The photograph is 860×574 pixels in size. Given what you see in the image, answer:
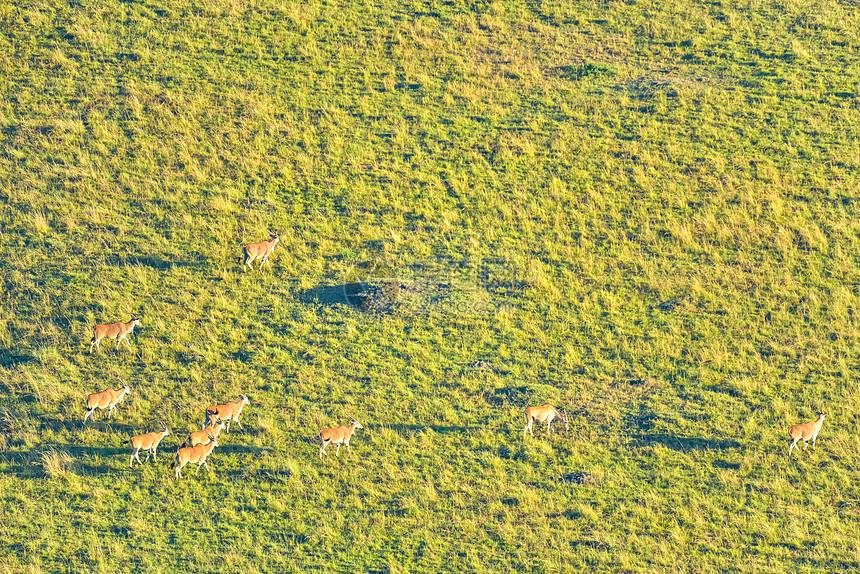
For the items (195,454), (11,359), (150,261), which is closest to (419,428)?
(195,454)

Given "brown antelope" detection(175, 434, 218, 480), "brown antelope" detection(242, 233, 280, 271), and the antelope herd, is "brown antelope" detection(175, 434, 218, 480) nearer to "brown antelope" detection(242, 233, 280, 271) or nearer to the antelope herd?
the antelope herd

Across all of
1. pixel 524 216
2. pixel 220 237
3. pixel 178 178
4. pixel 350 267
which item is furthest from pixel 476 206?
pixel 178 178

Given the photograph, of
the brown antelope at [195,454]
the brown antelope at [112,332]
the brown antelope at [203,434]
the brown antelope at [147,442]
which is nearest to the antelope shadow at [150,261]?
the brown antelope at [112,332]

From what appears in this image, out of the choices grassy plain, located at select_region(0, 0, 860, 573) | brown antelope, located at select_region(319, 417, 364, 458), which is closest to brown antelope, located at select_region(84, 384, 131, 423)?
grassy plain, located at select_region(0, 0, 860, 573)

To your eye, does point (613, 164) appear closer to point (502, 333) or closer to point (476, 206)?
point (476, 206)

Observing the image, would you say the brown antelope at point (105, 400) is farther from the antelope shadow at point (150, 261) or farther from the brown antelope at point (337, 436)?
the brown antelope at point (337, 436)
